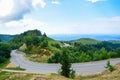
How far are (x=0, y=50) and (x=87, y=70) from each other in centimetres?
6096

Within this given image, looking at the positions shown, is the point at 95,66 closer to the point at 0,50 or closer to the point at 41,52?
the point at 41,52

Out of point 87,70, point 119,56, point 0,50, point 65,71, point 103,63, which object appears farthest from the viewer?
point 0,50

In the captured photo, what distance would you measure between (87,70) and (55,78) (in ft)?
76.4

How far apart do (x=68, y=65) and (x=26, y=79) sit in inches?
316

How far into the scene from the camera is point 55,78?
3703 centimetres

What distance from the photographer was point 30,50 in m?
130

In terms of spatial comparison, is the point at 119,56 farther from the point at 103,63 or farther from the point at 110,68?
the point at 110,68

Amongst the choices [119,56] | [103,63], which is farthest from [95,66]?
[119,56]

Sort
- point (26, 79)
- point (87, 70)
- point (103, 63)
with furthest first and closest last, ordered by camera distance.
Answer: point (103, 63)
point (87, 70)
point (26, 79)

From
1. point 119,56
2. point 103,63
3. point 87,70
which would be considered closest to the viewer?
point 87,70

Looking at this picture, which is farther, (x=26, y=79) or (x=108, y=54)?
(x=108, y=54)

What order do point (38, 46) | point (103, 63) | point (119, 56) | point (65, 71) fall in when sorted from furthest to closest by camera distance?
point (38, 46) → point (119, 56) → point (103, 63) → point (65, 71)

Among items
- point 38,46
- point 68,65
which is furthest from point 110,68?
point 38,46

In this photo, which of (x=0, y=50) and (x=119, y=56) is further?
(x=0, y=50)
